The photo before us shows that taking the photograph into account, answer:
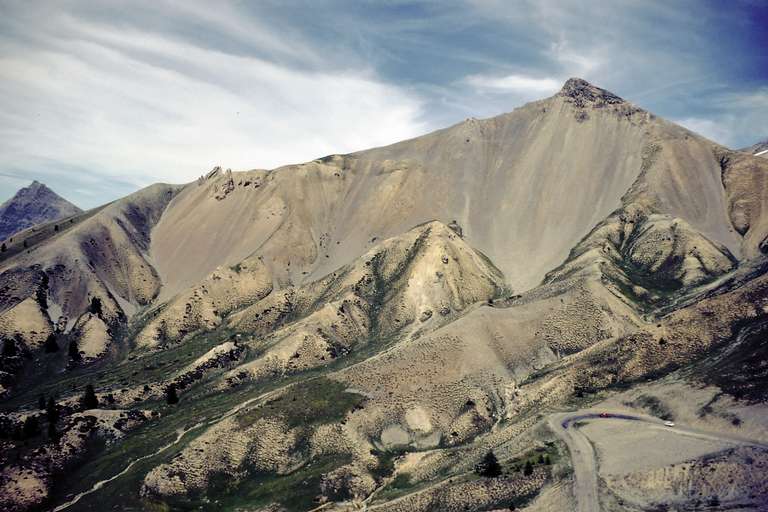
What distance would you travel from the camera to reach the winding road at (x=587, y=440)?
3095 inches

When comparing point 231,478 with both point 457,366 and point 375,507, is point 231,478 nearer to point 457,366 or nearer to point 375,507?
point 375,507

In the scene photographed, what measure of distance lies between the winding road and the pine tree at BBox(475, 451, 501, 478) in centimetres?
1152

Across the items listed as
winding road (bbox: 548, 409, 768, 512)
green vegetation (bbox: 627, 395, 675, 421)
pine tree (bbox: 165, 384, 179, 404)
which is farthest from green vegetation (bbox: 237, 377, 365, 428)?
green vegetation (bbox: 627, 395, 675, 421)

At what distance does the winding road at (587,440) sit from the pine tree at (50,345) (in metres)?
158

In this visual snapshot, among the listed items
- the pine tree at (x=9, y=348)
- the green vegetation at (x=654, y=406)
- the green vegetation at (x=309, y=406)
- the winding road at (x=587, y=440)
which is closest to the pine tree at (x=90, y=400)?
the green vegetation at (x=309, y=406)

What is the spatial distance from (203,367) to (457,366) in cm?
7731

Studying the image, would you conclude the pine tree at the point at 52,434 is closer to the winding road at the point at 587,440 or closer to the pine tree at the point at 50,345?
the pine tree at the point at 50,345

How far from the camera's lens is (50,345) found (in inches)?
7279

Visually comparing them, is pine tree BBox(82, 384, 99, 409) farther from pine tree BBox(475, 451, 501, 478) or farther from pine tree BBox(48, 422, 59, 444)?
pine tree BBox(475, 451, 501, 478)

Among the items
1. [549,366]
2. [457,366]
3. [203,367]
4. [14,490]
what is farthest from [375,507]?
[203,367]

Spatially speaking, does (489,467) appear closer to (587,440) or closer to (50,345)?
(587,440)

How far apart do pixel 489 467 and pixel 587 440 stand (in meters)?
17.5

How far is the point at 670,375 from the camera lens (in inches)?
4333

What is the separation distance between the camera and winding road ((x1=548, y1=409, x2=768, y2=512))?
78625 millimetres
